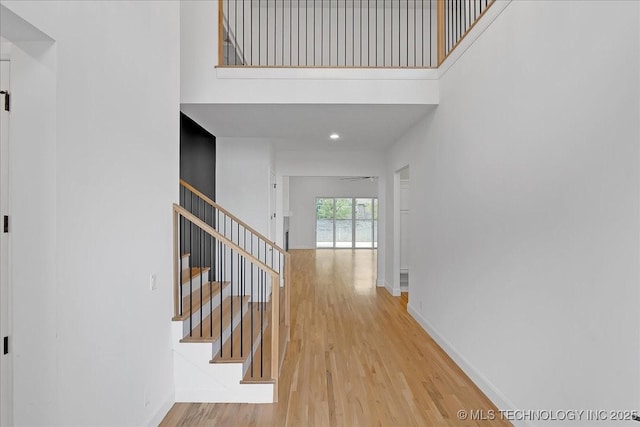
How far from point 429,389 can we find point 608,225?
1.96 metres

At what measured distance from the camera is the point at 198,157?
535 centimetres

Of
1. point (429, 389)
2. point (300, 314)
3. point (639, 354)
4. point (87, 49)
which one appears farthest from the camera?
point (300, 314)

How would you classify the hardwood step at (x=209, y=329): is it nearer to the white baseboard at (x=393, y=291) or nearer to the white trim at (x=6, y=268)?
the white trim at (x=6, y=268)

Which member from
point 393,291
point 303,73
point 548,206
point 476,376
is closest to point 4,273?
point 548,206

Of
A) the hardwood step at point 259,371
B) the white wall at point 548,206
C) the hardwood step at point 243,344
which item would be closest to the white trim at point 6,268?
the hardwood step at point 243,344

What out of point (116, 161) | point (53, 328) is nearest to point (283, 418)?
point (53, 328)

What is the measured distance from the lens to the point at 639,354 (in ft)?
4.90

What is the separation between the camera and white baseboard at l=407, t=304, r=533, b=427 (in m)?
2.54

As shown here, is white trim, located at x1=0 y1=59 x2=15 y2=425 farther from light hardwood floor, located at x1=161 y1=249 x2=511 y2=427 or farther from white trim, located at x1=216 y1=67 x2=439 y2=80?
white trim, located at x1=216 y1=67 x2=439 y2=80

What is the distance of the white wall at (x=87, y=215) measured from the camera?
1.56 m

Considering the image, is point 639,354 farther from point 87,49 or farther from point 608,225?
point 87,49

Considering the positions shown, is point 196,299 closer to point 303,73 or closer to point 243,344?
point 243,344

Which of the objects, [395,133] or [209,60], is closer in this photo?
[209,60]

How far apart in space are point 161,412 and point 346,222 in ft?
37.8
